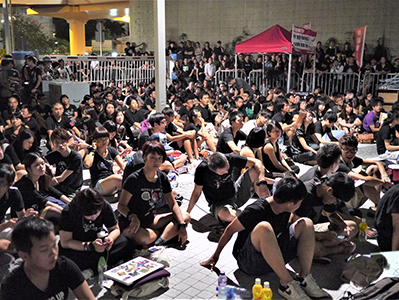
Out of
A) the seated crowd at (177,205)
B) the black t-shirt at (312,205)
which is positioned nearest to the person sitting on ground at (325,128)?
the seated crowd at (177,205)

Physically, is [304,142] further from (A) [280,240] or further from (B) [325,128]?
(A) [280,240]

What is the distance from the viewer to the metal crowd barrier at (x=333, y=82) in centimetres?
1631

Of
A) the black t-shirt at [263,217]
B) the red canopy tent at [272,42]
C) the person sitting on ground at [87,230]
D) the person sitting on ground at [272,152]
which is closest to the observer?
the person sitting on ground at [87,230]

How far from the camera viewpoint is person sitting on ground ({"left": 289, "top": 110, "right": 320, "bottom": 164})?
8539mm

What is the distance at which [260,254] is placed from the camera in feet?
12.8

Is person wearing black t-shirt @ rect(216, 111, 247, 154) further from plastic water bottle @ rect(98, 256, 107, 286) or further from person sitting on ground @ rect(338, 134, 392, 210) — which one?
plastic water bottle @ rect(98, 256, 107, 286)

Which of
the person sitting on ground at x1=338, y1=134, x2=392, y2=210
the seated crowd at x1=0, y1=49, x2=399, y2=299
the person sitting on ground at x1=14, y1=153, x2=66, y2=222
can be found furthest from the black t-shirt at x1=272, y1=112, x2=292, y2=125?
the person sitting on ground at x1=14, y1=153, x2=66, y2=222

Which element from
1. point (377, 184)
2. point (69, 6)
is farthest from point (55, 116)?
point (69, 6)

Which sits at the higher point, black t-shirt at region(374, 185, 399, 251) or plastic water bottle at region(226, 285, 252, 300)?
black t-shirt at region(374, 185, 399, 251)

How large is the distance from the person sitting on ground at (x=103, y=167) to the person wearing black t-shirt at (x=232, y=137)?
1689 millimetres

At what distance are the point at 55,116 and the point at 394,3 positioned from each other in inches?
618

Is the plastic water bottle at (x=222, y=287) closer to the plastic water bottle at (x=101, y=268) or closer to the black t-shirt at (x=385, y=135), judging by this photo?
the plastic water bottle at (x=101, y=268)

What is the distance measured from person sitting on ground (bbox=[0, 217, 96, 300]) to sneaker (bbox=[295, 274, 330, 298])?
198 cm

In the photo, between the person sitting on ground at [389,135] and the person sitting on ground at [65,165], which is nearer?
the person sitting on ground at [65,165]
